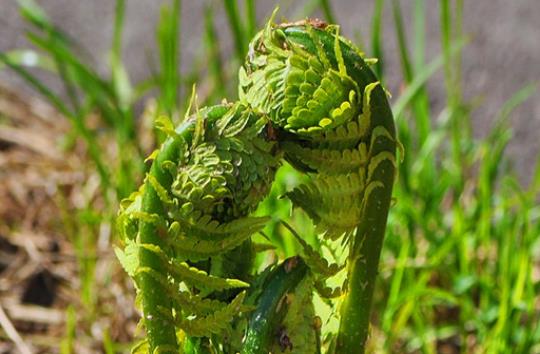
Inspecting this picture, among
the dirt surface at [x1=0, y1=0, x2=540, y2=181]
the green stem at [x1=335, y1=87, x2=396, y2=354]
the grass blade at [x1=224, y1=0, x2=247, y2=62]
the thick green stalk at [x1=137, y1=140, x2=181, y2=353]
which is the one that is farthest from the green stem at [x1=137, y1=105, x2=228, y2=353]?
the dirt surface at [x1=0, y1=0, x2=540, y2=181]

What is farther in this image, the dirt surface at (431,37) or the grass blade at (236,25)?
the dirt surface at (431,37)

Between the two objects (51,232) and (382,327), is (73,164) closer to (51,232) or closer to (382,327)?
(51,232)

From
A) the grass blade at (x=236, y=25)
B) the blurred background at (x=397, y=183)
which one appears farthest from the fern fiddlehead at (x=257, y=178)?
the grass blade at (x=236, y=25)

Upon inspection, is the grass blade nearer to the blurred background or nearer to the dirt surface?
the blurred background

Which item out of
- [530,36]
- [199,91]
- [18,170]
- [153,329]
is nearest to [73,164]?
[18,170]

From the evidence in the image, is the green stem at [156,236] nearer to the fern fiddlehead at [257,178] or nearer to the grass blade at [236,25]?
the fern fiddlehead at [257,178]

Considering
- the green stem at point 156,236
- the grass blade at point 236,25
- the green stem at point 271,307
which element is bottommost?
the green stem at point 271,307

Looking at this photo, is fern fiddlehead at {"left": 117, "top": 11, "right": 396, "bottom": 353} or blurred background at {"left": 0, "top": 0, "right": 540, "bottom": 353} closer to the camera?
fern fiddlehead at {"left": 117, "top": 11, "right": 396, "bottom": 353}
